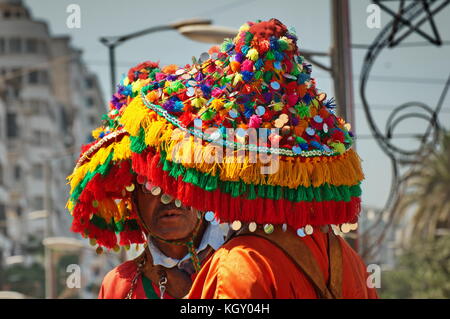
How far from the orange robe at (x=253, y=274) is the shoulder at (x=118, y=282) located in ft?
4.29

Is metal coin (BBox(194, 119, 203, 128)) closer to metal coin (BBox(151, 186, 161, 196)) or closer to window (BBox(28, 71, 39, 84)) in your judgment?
metal coin (BBox(151, 186, 161, 196))

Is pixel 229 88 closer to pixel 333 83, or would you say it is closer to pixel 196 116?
pixel 196 116

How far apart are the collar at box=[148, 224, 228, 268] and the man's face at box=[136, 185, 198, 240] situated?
10 cm

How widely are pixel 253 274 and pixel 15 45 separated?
229ft

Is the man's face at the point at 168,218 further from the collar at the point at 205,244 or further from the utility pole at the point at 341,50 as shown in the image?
the utility pole at the point at 341,50

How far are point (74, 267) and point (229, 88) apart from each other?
2.23m

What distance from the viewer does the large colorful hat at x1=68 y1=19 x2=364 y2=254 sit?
3.68 meters

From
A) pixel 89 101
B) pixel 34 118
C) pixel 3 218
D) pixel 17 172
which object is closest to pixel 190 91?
pixel 3 218

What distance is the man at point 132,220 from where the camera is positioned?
14.6 feet

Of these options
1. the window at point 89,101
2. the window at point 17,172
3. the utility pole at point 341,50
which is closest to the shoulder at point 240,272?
the utility pole at point 341,50

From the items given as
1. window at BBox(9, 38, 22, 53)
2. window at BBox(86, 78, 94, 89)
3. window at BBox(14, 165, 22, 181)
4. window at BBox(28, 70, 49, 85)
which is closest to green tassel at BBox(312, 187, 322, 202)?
window at BBox(14, 165, 22, 181)

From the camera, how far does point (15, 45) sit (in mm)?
Result: 70812
